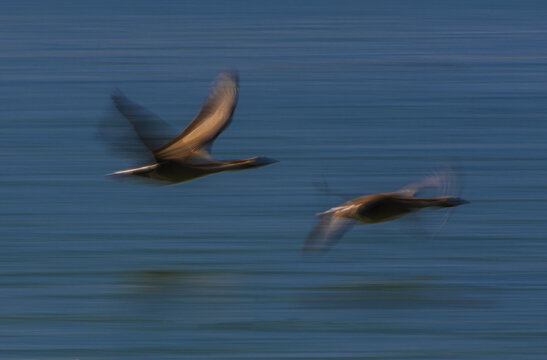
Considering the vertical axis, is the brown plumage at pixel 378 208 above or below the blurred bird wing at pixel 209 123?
below

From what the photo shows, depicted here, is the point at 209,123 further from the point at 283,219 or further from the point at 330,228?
the point at 283,219

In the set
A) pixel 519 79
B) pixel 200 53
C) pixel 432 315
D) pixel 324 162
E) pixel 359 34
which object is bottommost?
pixel 432 315

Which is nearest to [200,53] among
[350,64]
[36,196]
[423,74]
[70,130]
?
[350,64]

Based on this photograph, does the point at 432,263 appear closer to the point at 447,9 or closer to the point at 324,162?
the point at 324,162

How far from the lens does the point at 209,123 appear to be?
5.59 m

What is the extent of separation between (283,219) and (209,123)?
187cm

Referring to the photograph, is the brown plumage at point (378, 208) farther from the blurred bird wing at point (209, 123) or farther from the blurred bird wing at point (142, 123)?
the blurred bird wing at point (142, 123)

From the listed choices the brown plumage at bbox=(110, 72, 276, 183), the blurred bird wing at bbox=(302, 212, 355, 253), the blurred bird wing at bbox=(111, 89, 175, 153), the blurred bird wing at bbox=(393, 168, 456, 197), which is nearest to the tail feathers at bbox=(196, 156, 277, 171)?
the brown plumage at bbox=(110, 72, 276, 183)

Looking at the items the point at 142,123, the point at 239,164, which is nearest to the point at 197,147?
the point at 239,164

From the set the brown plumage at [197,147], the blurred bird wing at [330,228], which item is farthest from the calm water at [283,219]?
the brown plumage at [197,147]

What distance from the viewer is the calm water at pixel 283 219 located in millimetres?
5285

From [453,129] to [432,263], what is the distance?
4.42 metres

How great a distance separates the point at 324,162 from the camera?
9.24 metres

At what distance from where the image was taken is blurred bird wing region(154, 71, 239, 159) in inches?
216
